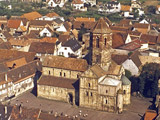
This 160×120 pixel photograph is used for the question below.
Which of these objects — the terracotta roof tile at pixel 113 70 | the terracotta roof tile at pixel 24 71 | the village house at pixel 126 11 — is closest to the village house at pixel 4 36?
the terracotta roof tile at pixel 24 71

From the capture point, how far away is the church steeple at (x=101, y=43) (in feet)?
181

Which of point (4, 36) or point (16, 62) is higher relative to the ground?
point (4, 36)

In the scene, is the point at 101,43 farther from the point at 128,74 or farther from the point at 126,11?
the point at 126,11

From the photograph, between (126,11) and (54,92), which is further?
(126,11)

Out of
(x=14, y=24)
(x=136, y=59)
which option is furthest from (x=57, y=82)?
(x=14, y=24)

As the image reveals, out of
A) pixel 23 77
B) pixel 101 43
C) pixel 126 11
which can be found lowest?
pixel 23 77

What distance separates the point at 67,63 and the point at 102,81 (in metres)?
8.31

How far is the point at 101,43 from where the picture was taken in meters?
55.4

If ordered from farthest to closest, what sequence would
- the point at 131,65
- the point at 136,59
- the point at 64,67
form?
1. the point at 136,59
2. the point at 131,65
3. the point at 64,67

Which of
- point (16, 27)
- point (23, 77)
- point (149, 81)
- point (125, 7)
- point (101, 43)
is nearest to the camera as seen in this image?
point (101, 43)

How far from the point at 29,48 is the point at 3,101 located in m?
22.9

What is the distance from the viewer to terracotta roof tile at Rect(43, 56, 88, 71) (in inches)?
2318

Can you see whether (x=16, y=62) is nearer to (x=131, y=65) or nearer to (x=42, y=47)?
(x=42, y=47)

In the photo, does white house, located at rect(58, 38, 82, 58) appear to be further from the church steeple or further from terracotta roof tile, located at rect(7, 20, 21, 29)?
terracotta roof tile, located at rect(7, 20, 21, 29)
